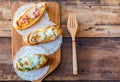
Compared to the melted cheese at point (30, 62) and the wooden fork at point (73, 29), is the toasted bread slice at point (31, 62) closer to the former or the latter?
the melted cheese at point (30, 62)

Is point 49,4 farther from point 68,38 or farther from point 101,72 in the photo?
point 101,72

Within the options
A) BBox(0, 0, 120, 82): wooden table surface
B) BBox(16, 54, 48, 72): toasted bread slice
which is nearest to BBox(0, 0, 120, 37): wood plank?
BBox(0, 0, 120, 82): wooden table surface

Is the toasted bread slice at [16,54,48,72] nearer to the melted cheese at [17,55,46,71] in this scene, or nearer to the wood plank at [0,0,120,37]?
the melted cheese at [17,55,46,71]

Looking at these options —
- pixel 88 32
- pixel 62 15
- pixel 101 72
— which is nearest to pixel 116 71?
pixel 101 72

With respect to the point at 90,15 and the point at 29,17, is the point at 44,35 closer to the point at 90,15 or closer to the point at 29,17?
the point at 29,17

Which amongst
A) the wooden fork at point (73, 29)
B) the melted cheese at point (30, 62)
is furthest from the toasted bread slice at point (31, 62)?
the wooden fork at point (73, 29)

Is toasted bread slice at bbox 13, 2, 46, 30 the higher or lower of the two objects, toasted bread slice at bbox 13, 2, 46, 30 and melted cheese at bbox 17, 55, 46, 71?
the higher
